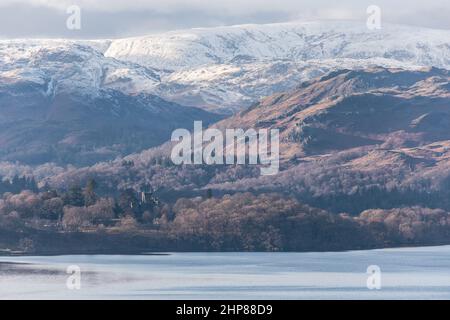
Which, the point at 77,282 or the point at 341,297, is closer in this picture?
the point at 341,297
